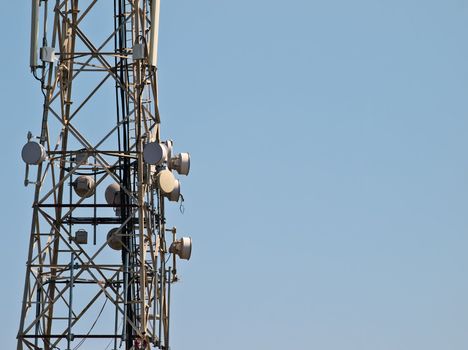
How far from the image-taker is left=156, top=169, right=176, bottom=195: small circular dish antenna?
63.5 meters

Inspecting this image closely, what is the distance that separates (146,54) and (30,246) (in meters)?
7.74

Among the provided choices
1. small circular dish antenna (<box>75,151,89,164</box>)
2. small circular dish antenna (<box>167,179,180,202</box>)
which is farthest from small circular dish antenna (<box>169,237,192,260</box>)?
small circular dish antenna (<box>75,151,89,164</box>)

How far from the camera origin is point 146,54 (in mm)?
63844

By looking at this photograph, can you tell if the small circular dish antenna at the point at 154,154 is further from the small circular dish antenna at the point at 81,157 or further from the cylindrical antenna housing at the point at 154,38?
the cylindrical antenna housing at the point at 154,38

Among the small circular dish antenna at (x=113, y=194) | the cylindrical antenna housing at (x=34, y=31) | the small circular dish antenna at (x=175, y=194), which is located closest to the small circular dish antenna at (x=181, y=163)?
the small circular dish antenna at (x=175, y=194)

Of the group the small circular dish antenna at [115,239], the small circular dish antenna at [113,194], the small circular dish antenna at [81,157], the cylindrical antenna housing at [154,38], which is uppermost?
the cylindrical antenna housing at [154,38]

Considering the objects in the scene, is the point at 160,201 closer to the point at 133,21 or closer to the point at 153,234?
the point at 153,234

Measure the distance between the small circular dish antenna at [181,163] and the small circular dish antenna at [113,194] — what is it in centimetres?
210

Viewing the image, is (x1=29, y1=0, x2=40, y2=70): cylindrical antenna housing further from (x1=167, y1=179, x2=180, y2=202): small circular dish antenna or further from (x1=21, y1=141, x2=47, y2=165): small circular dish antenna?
(x1=167, y1=179, x2=180, y2=202): small circular dish antenna

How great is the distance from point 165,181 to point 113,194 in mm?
1912

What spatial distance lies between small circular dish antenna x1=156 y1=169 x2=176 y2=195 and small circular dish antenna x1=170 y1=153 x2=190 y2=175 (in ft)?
1.98

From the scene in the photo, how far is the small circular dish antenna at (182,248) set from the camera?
214 ft

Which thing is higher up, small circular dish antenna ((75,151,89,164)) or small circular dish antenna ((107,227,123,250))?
small circular dish antenna ((75,151,89,164))

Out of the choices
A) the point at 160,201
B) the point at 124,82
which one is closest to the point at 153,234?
the point at 160,201
